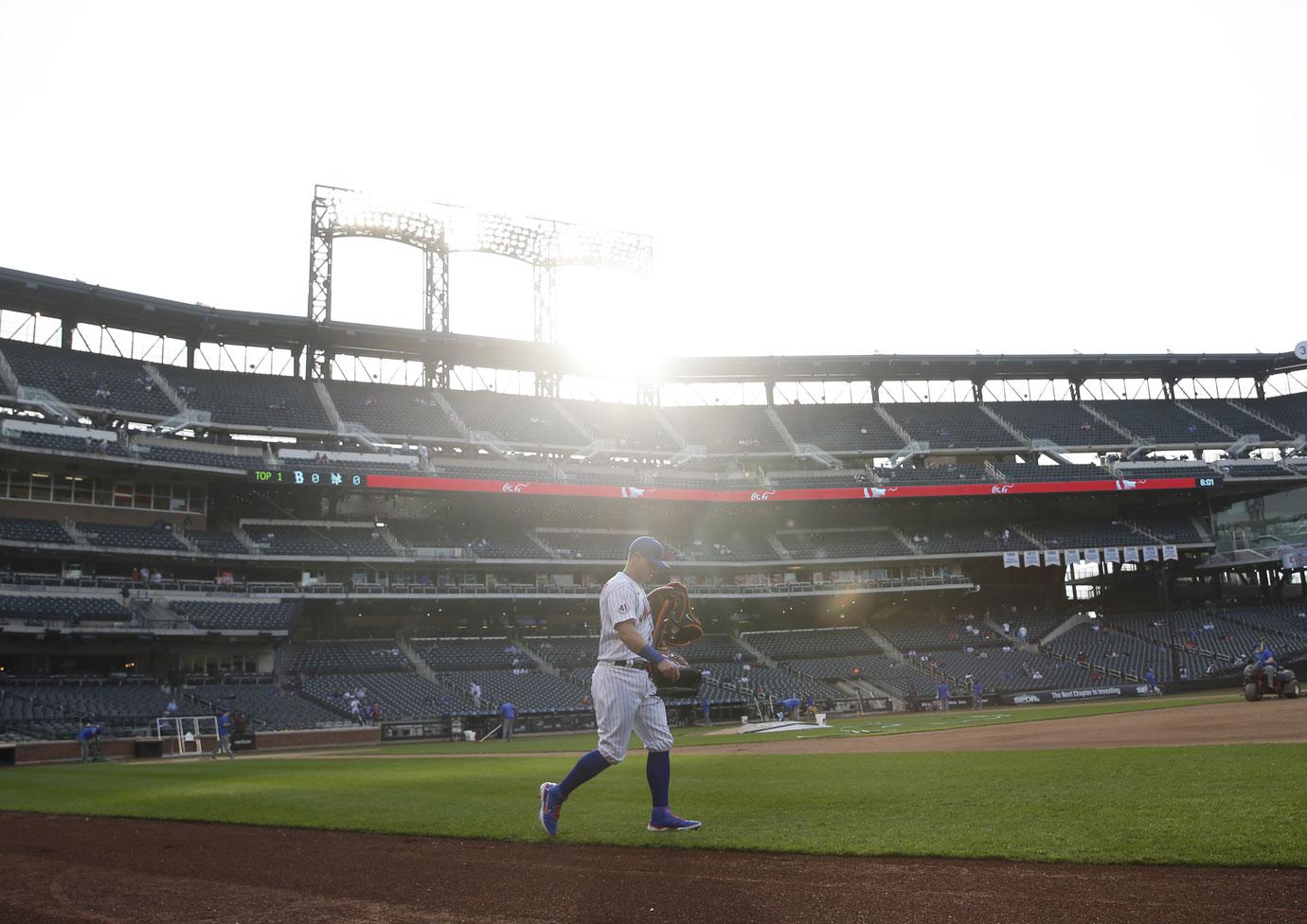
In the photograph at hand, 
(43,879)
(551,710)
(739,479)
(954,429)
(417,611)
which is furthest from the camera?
(954,429)

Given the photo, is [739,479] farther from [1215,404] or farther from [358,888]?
[358,888]

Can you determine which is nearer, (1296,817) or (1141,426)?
(1296,817)

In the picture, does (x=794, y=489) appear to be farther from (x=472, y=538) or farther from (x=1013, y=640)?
(x=472, y=538)

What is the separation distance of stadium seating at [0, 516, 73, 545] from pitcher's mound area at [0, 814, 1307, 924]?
36.4m

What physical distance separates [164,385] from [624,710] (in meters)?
48.6

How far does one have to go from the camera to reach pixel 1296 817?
21.6 feet

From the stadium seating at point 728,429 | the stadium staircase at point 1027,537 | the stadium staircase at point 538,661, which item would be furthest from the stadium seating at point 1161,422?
the stadium staircase at point 538,661

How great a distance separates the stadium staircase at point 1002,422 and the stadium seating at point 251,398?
41.2m

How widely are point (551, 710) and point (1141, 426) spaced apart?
44.5 metres

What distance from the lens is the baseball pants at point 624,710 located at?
771cm

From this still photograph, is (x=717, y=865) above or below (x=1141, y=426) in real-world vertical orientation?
below

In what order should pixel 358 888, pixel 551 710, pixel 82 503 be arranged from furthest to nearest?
pixel 82 503
pixel 551 710
pixel 358 888

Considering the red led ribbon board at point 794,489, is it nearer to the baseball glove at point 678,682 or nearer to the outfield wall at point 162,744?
the outfield wall at point 162,744

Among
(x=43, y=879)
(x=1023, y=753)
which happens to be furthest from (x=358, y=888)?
(x=1023, y=753)
